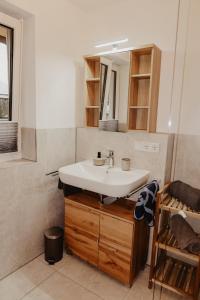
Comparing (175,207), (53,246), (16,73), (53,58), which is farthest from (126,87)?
(53,246)

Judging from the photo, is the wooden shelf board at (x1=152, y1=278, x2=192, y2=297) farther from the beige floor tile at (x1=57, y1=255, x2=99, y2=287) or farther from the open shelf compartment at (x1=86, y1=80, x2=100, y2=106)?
the open shelf compartment at (x1=86, y1=80, x2=100, y2=106)

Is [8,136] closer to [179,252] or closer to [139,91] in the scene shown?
[139,91]

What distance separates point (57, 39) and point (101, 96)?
662 mm

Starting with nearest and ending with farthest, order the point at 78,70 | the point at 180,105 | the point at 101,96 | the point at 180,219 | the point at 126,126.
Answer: the point at 180,219 < the point at 180,105 < the point at 126,126 < the point at 101,96 < the point at 78,70

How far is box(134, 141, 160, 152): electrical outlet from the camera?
1824mm

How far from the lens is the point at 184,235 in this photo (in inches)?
60.1

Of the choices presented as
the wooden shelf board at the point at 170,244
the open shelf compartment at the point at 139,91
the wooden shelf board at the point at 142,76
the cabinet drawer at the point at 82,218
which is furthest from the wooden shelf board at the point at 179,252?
the wooden shelf board at the point at 142,76

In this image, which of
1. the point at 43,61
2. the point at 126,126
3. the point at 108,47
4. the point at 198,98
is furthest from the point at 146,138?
the point at 43,61

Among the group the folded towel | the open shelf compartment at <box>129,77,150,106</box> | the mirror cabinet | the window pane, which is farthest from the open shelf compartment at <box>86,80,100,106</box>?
the folded towel

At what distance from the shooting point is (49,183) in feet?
6.81

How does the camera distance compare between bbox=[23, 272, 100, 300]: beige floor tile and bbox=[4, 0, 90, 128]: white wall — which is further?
bbox=[4, 0, 90, 128]: white wall

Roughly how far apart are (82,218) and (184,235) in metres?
0.85

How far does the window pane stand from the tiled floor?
54.8 inches

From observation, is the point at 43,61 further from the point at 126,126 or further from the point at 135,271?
the point at 135,271
